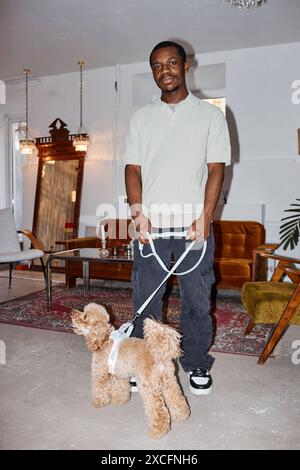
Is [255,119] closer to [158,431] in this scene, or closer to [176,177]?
[176,177]

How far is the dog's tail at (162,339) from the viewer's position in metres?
1.49

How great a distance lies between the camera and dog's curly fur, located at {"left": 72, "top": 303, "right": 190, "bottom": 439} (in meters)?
1.51

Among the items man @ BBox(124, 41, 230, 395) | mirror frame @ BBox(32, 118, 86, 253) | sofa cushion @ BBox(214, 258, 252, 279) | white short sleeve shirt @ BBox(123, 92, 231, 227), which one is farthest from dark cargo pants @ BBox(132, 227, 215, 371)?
mirror frame @ BBox(32, 118, 86, 253)

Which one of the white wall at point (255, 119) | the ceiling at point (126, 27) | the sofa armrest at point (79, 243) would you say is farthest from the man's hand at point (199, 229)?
the white wall at point (255, 119)

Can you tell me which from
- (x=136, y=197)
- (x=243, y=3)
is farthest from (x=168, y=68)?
(x=243, y=3)

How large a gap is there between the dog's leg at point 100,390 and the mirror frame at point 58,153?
4129mm

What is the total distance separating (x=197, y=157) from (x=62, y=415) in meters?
1.28

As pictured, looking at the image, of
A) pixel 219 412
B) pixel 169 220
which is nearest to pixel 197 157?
pixel 169 220

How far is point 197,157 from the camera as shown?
1.75 metres

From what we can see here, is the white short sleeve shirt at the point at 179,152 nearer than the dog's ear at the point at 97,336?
No

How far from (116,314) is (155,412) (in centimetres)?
193

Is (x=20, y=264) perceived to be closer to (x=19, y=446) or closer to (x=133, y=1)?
(x=133, y=1)

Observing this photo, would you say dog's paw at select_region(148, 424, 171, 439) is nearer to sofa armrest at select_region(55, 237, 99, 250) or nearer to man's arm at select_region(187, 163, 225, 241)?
→ man's arm at select_region(187, 163, 225, 241)

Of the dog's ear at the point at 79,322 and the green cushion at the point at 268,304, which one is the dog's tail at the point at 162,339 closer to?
the dog's ear at the point at 79,322
